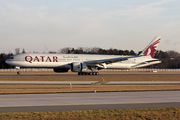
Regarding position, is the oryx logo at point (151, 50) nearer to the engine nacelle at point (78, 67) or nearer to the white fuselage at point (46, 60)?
the white fuselage at point (46, 60)

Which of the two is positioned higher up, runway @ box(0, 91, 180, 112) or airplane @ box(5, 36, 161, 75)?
airplane @ box(5, 36, 161, 75)

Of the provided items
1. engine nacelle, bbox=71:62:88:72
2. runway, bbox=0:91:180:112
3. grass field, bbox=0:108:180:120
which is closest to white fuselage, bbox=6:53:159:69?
engine nacelle, bbox=71:62:88:72

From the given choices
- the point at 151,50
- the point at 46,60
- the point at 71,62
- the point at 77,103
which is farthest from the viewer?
the point at 151,50

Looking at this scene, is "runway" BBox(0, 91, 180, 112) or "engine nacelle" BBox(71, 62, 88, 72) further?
"engine nacelle" BBox(71, 62, 88, 72)

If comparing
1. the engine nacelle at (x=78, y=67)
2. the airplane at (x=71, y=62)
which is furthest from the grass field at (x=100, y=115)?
the airplane at (x=71, y=62)

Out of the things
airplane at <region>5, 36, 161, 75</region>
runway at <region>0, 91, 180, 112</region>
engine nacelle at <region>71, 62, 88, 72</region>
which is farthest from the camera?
engine nacelle at <region>71, 62, 88, 72</region>

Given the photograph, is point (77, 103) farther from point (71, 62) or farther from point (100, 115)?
point (71, 62)

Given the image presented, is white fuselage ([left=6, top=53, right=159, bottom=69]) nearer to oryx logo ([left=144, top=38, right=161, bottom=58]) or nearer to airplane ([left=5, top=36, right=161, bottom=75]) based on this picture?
airplane ([left=5, top=36, right=161, bottom=75])

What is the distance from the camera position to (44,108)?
44.4 feet

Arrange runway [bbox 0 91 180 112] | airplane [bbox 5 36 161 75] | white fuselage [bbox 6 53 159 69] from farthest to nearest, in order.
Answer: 1. airplane [bbox 5 36 161 75]
2. white fuselage [bbox 6 53 159 69]
3. runway [bbox 0 91 180 112]

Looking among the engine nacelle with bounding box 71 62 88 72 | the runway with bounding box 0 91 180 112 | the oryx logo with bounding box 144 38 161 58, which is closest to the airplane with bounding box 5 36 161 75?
the engine nacelle with bounding box 71 62 88 72

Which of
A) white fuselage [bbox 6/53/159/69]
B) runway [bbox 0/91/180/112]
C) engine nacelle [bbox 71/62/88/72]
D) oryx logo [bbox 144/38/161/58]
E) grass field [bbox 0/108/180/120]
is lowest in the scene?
runway [bbox 0/91/180/112]

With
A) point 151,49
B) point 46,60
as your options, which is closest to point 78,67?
point 46,60

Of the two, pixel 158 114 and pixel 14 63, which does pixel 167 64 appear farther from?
pixel 158 114
